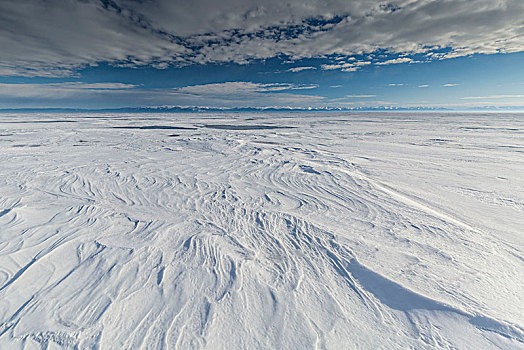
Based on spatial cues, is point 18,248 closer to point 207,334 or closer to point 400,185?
point 207,334

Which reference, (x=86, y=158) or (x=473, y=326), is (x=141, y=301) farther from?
(x=86, y=158)

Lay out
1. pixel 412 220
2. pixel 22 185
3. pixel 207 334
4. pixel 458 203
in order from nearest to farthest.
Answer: pixel 207 334, pixel 412 220, pixel 458 203, pixel 22 185

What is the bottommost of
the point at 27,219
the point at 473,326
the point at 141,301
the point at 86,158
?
the point at 86,158

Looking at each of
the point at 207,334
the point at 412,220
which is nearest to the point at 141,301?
the point at 207,334

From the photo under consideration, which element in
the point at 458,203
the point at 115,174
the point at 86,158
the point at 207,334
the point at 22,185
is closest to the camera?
the point at 207,334

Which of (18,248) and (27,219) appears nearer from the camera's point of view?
(18,248)

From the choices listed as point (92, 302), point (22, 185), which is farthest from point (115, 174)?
point (92, 302)

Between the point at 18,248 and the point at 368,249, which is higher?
the point at 368,249
